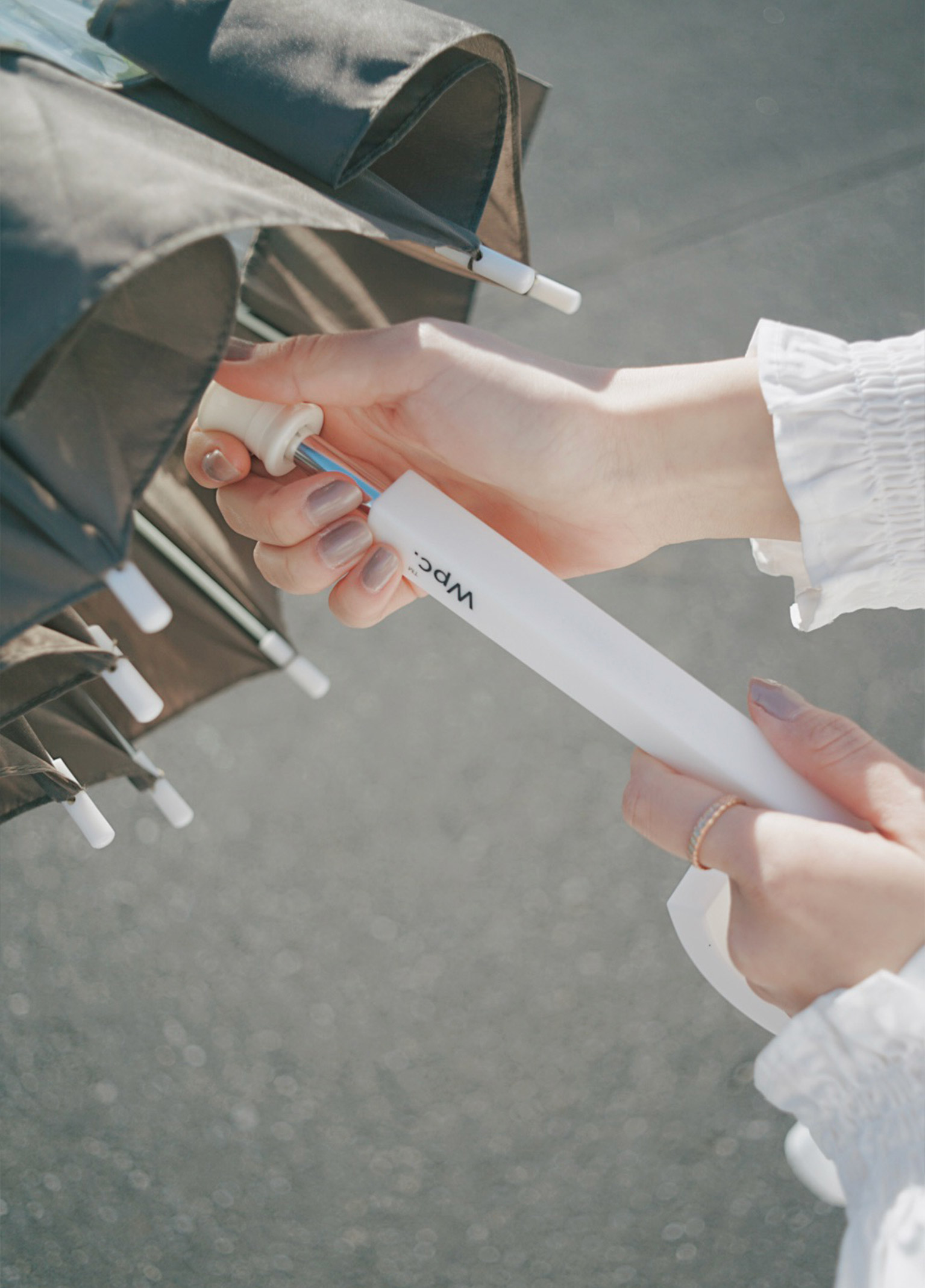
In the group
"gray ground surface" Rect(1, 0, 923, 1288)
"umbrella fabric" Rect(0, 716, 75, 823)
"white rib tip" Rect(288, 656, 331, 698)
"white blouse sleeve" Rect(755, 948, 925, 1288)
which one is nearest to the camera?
"white blouse sleeve" Rect(755, 948, 925, 1288)

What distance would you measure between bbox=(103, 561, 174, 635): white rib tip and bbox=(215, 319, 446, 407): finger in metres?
0.34

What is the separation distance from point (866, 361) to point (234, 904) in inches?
41.1

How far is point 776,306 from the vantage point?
5.93ft

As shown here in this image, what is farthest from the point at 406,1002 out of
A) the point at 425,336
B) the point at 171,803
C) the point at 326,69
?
the point at 326,69

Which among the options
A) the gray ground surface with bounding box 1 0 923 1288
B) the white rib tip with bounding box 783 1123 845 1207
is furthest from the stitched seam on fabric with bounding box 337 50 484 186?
Answer: the gray ground surface with bounding box 1 0 923 1288

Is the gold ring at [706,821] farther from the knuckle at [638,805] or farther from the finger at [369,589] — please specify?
the finger at [369,589]

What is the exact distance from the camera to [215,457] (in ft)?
2.62

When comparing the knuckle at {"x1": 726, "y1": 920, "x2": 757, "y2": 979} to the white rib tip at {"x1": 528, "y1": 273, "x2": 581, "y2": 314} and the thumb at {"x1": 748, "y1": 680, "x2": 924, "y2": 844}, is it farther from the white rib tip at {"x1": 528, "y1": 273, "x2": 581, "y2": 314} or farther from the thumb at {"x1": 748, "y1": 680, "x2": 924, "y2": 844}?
the white rib tip at {"x1": 528, "y1": 273, "x2": 581, "y2": 314}

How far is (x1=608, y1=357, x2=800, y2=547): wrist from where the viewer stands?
0.82 meters

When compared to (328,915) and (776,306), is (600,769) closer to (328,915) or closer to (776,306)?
(328,915)

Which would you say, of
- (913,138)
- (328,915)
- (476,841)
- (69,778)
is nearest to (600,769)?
(476,841)

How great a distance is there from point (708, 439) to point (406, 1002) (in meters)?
0.86

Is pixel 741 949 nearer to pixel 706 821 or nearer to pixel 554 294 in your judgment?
pixel 706 821

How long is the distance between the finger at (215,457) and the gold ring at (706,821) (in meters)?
0.44
